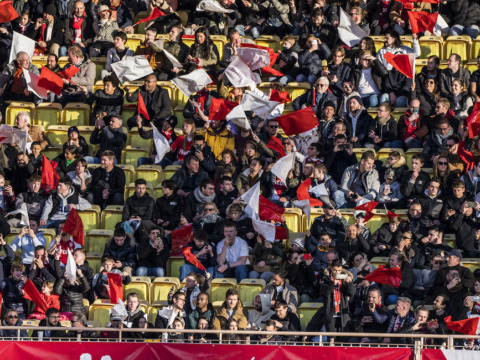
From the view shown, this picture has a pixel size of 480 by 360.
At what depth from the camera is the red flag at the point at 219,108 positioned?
1858 centimetres

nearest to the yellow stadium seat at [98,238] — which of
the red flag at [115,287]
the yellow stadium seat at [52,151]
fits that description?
the red flag at [115,287]

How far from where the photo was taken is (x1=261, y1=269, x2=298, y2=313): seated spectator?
634 inches

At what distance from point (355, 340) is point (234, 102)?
4.57 meters

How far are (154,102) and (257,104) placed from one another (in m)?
1.56

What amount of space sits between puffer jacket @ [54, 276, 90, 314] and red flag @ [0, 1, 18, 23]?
220 inches

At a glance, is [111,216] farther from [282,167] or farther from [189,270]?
[282,167]

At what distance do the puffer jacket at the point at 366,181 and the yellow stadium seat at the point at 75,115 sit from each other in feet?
13.0

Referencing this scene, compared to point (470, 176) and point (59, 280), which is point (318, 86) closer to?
point (470, 176)

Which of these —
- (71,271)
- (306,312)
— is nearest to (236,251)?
(306,312)

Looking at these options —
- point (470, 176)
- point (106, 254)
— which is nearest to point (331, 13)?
point (470, 176)

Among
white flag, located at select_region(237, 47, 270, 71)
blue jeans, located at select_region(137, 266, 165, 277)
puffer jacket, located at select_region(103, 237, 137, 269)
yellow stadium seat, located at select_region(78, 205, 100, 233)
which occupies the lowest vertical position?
blue jeans, located at select_region(137, 266, 165, 277)

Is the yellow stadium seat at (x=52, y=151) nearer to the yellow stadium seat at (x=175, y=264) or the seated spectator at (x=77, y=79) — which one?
the seated spectator at (x=77, y=79)

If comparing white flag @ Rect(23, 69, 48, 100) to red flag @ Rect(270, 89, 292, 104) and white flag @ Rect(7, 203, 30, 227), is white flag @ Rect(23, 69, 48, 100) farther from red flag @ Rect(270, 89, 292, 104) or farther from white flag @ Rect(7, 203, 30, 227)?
red flag @ Rect(270, 89, 292, 104)

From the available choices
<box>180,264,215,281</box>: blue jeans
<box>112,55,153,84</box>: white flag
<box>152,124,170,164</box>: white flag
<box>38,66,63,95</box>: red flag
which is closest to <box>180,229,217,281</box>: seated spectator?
<box>180,264,215,281</box>: blue jeans
